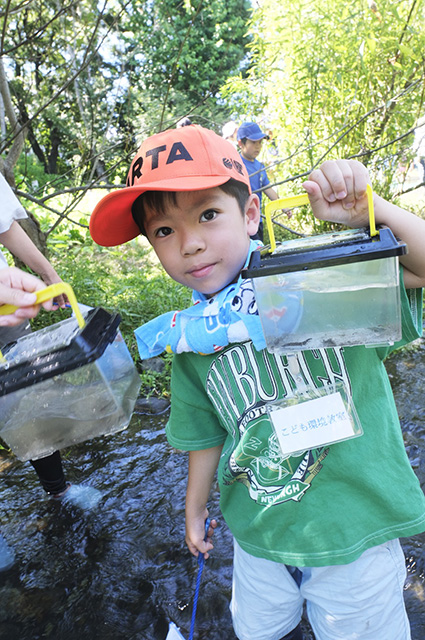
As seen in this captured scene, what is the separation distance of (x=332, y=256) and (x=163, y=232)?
491 mm

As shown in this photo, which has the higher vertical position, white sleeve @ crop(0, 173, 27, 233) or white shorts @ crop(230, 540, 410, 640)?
white sleeve @ crop(0, 173, 27, 233)

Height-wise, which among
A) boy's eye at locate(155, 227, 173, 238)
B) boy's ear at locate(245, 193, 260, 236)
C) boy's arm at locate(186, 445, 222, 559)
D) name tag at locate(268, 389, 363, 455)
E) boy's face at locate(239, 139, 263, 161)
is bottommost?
boy's arm at locate(186, 445, 222, 559)

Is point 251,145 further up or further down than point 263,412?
further up

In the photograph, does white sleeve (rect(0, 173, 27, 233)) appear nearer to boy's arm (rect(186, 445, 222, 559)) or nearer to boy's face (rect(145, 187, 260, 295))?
boy's face (rect(145, 187, 260, 295))

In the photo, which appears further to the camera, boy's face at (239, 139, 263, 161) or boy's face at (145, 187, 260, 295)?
boy's face at (239, 139, 263, 161)

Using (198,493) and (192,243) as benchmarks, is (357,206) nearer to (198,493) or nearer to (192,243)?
(192,243)

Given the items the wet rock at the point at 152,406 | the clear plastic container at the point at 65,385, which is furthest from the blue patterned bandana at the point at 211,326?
the wet rock at the point at 152,406

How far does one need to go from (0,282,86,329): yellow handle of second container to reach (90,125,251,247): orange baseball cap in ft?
0.94

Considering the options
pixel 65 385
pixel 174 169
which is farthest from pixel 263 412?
pixel 174 169

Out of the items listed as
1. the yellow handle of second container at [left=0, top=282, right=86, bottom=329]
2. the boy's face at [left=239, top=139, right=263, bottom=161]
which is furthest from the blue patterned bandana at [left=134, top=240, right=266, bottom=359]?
the boy's face at [left=239, top=139, right=263, bottom=161]

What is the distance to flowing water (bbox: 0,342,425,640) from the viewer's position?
1.49 meters

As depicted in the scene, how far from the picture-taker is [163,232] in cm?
106

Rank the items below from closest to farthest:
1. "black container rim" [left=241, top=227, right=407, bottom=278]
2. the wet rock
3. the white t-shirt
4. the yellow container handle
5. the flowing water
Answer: "black container rim" [left=241, top=227, right=407, bottom=278], the yellow container handle, the flowing water, the white t-shirt, the wet rock

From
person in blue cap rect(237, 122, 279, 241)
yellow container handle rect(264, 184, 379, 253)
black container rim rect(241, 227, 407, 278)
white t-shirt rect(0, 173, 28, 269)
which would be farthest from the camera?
person in blue cap rect(237, 122, 279, 241)
